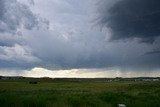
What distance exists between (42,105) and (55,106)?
95 cm

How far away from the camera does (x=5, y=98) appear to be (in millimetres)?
21516

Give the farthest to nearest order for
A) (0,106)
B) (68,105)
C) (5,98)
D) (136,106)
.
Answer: (136,106)
(68,105)
(5,98)
(0,106)

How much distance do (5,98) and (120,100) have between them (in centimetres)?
1105

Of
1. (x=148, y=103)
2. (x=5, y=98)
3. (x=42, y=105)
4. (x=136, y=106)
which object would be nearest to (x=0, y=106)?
(x=5, y=98)

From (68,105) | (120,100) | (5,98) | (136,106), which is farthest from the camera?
(120,100)

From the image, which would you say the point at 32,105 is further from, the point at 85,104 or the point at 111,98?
the point at 111,98

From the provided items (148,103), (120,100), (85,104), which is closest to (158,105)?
(148,103)

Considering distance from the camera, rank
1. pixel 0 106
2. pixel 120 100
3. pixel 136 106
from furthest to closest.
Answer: pixel 120 100 < pixel 136 106 < pixel 0 106

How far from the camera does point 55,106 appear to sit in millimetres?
21984

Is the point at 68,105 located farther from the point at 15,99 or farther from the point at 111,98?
the point at 111,98

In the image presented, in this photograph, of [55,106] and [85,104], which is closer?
[55,106]

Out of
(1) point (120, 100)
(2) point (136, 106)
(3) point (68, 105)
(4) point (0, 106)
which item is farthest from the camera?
(1) point (120, 100)

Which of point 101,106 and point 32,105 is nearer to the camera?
point 32,105

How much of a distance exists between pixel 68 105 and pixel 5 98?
458 centimetres
